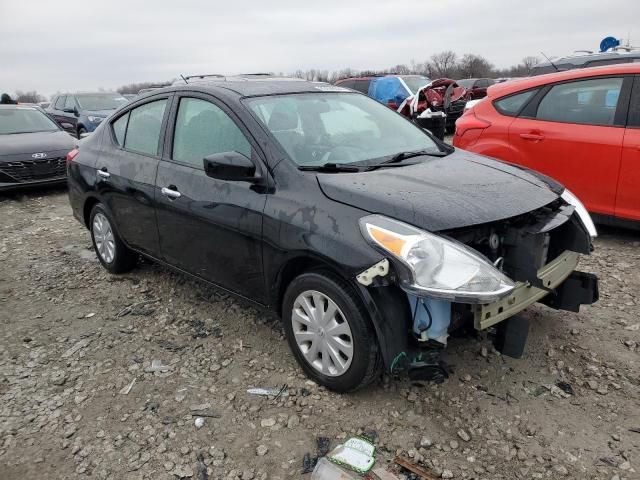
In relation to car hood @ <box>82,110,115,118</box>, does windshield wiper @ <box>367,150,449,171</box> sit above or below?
below

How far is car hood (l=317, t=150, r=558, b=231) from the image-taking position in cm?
251

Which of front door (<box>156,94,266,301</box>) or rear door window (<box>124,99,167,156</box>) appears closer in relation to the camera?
front door (<box>156,94,266,301</box>)

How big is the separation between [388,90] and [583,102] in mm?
9022

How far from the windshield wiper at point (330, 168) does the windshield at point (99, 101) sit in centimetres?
1268

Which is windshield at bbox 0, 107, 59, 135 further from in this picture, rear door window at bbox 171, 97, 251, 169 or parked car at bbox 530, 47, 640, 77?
parked car at bbox 530, 47, 640, 77

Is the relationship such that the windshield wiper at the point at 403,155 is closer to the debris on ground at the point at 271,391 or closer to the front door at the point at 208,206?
the front door at the point at 208,206

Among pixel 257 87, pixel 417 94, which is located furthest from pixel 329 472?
pixel 417 94

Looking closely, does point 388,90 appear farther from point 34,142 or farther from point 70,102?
point 70,102

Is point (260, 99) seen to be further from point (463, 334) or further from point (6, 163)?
point (6, 163)

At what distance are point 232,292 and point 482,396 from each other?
64.8 inches

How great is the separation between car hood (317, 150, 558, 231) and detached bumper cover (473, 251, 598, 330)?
39cm

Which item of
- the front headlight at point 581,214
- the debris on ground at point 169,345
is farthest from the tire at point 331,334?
the front headlight at point 581,214

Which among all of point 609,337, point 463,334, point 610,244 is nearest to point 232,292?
point 463,334

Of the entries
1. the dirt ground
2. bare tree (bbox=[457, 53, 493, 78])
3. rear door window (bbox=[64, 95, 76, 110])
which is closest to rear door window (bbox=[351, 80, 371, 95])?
rear door window (bbox=[64, 95, 76, 110])
